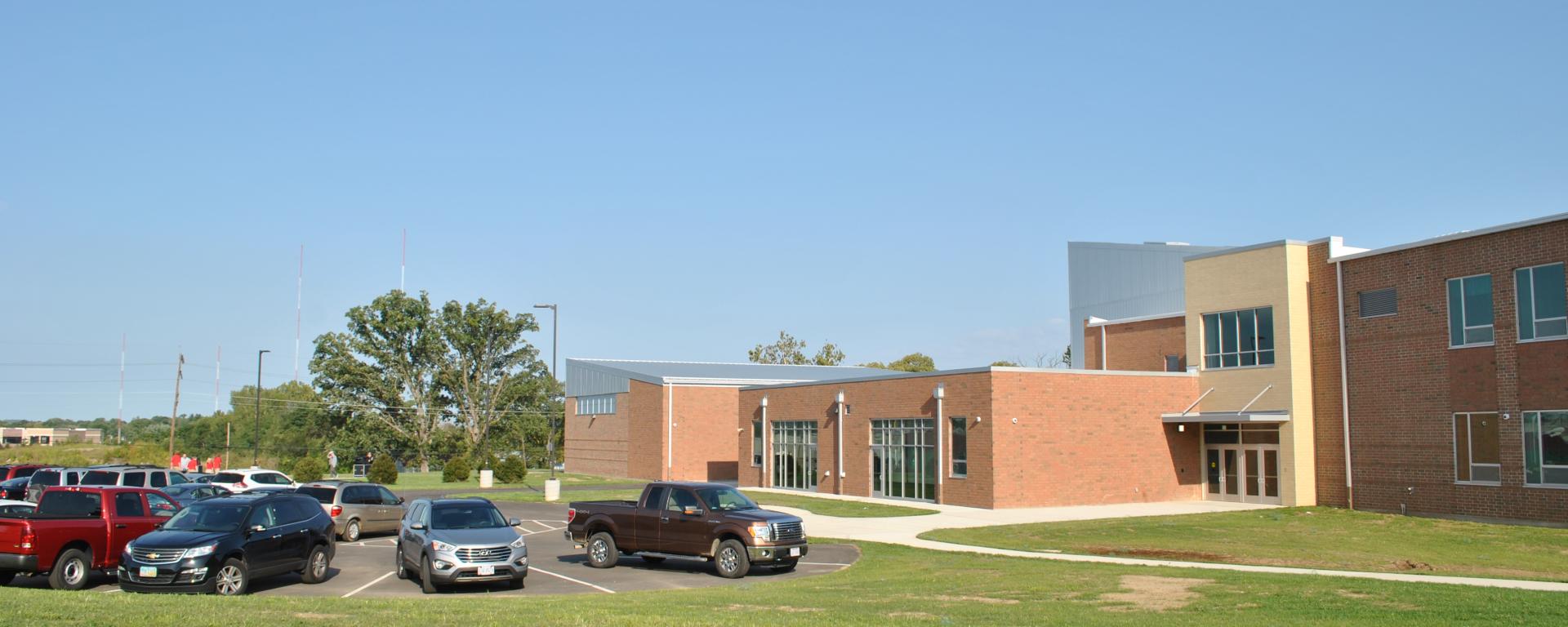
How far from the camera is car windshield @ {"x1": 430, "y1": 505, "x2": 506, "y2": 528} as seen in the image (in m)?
18.8

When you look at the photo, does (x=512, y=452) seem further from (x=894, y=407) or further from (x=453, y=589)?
(x=453, y=589)

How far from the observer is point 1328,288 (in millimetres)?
37156

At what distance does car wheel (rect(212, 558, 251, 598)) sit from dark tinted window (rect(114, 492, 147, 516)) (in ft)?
10.9

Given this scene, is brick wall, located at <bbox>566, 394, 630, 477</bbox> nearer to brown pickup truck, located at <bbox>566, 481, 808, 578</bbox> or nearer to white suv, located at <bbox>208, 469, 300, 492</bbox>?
white suv, located at <bbox>208, 469, 300, 492</bbox>

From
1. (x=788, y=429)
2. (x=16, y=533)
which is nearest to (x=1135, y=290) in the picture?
(x=788, y=429)

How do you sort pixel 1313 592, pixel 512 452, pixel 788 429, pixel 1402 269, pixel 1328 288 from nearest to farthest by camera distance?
pixel 1313 592
pixel 1402 269
pixel 1328 288
pixel 788 429
pixel 512 452

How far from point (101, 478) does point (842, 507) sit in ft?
69.0

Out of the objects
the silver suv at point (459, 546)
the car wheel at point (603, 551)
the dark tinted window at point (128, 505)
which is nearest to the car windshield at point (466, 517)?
the silver suv at point (459, 546)

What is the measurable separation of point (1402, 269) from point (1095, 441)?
34.9 ft

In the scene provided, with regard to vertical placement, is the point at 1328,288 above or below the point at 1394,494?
above

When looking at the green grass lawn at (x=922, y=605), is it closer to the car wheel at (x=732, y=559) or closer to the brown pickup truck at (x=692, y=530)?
the car wheel at (x=732, y=559)

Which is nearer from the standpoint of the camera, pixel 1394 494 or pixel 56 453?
pixel 1394 494

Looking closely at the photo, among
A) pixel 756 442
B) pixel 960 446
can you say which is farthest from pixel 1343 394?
pixel 756 442

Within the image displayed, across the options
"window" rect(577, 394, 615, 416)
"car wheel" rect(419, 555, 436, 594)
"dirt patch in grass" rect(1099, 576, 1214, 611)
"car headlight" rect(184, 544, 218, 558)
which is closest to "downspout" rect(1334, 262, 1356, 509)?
"dirt patch in grass" rect(1099, 576, 1214, 611)
